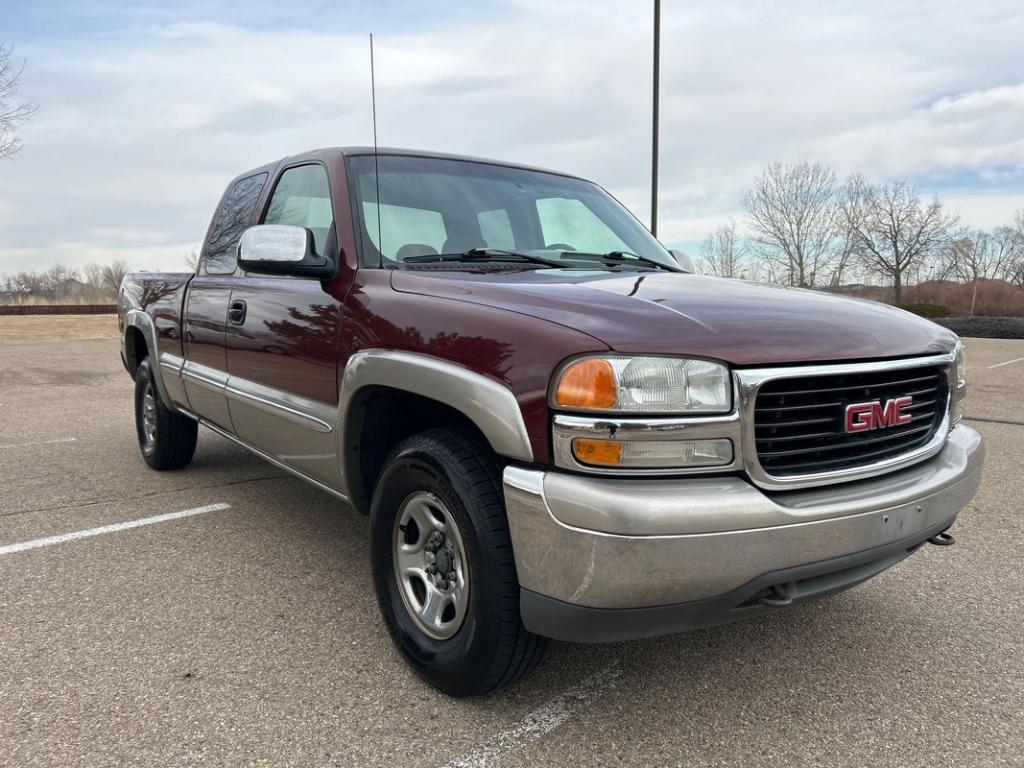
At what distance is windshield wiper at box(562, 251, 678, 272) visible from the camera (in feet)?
11.0

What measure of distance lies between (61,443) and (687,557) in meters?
6.02

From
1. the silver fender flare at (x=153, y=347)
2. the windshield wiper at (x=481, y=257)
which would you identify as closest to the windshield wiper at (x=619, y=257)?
the windshield wiper at (x=481, y=257)

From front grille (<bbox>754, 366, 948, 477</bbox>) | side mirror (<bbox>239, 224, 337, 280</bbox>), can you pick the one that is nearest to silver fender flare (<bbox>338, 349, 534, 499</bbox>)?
side mirror (<bbox>239, 224, 337, 280</bbox>)

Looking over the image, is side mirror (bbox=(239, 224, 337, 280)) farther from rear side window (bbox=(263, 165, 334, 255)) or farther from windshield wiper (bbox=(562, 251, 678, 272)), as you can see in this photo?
windshield wiper (bbox=(562, 251, 678, 272))

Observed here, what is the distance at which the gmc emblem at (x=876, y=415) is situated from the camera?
7.23 ft

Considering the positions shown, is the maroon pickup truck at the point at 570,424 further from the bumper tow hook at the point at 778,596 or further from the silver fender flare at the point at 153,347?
the silver fender flare at the point at 153,347

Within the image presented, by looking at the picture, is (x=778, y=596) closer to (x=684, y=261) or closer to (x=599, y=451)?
(x=599, y=451)

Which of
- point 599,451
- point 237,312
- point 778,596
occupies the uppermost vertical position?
point 237,312

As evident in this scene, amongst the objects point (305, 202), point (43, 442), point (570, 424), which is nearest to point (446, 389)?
point (570, 424)

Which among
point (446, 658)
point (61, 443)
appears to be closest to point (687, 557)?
point (446, 658)

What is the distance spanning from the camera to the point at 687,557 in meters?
1.92

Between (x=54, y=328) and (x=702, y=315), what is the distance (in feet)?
73.7

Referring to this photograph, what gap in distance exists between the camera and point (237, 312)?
370 cm

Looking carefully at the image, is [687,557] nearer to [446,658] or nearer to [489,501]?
[489,501]
